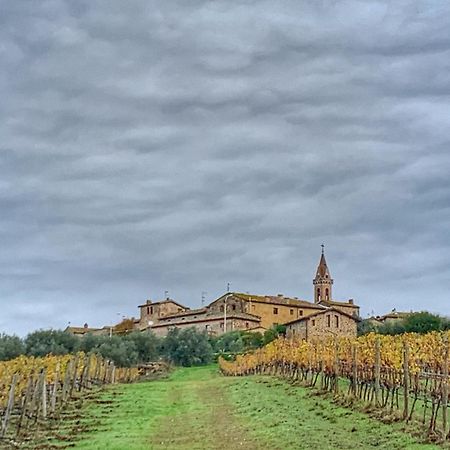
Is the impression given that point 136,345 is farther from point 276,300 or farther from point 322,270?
point 322,270

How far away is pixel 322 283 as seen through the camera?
159 meters

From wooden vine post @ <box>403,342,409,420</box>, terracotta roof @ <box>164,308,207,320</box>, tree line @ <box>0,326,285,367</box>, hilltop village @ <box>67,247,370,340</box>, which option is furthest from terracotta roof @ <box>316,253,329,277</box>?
wooden vine post @ <box>403,342,409,420</box>

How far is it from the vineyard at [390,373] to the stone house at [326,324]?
50.0 m

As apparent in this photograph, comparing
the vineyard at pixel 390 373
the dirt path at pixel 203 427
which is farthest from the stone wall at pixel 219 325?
the dirt path at pixel 203 427

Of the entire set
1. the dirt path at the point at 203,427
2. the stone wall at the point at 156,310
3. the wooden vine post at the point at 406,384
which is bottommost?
the dirt path at the point at 203,427

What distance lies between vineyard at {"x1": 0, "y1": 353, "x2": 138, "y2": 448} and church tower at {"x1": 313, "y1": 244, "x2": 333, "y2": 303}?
11166 cm

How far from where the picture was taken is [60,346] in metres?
72.6

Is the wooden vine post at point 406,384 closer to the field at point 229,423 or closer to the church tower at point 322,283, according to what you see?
the field at point 229,423

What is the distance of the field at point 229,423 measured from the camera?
2408 centimetres

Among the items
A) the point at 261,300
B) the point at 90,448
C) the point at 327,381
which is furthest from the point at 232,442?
the point at 261,300

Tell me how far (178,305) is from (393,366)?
108 m

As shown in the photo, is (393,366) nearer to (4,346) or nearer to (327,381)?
(327,381)

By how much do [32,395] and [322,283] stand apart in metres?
130

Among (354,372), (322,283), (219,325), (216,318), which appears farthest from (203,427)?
(322,283)
